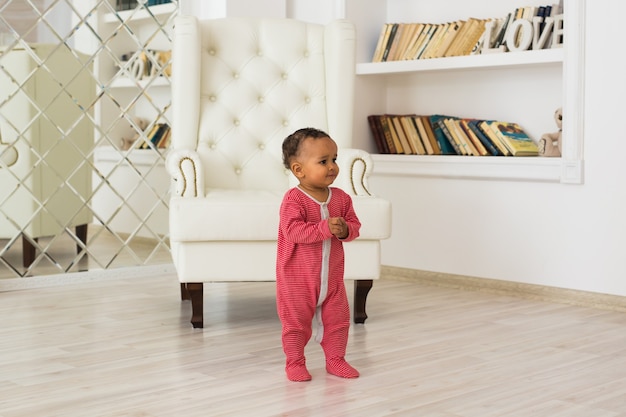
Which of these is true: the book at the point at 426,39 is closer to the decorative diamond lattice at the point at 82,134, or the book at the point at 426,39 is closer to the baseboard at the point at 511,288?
the baseboard at the point at 511,288

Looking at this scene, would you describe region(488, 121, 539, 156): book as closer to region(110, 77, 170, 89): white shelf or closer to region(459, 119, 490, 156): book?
region(459, 119, 490, 156): book

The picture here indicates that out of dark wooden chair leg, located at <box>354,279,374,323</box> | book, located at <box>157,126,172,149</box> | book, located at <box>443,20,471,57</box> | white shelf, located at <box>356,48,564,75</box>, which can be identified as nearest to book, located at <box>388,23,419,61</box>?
white shelf, located at <box>356,48,564,75</box>

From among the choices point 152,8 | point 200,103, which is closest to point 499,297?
point 200,103

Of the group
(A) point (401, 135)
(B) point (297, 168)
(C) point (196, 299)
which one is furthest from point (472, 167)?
(B) point (297, 168)

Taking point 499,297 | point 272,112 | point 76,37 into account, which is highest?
point 76,37

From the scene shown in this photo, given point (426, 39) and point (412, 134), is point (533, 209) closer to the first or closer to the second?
point (412, 134)

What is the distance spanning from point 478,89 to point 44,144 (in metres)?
1.88

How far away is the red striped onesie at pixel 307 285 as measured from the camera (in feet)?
7.66

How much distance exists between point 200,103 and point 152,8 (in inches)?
36.2

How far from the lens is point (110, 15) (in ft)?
13.3

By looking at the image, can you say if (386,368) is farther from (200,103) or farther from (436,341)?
(200,103)

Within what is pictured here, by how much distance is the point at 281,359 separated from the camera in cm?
255

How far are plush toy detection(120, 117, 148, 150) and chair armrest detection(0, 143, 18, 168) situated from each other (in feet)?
1.61

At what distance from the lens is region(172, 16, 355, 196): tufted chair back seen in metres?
3.47
